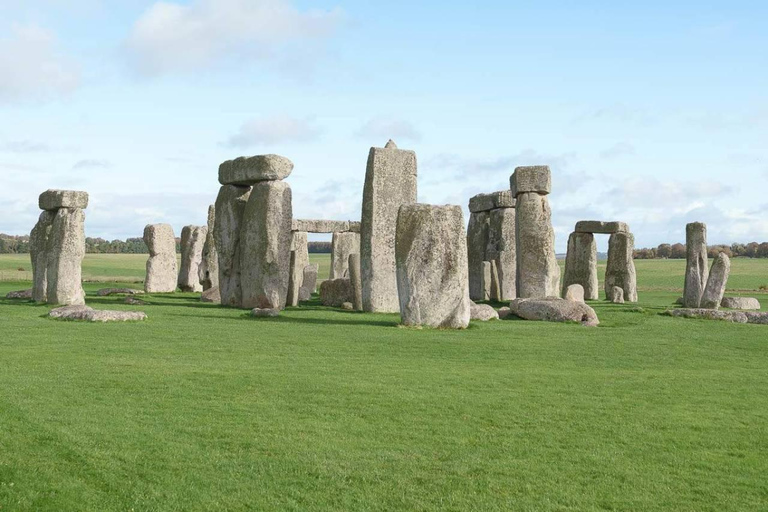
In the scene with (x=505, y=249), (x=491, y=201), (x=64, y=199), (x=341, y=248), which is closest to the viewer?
(x=64, y=199)

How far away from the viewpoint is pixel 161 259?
2855 centimetres

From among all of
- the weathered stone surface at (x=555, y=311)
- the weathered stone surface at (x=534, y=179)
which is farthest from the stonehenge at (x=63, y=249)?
the weathered stone surface at (x=534, y=179)

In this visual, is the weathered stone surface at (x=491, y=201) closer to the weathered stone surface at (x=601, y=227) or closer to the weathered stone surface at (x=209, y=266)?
the weathered stone surface at (x=601, y=227)

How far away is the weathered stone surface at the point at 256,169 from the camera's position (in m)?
20.0

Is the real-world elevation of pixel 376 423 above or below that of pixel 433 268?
below

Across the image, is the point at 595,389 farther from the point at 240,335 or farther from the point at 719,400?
the point at 240,335

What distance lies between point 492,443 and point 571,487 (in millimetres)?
1093

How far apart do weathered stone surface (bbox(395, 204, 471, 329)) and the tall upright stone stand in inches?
326

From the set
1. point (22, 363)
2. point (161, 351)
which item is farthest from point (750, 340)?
point (22, 363)

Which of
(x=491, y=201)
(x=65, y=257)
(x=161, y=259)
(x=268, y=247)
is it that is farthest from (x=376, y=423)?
(x=161, y=259)

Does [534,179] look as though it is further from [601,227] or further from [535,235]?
[601,227]

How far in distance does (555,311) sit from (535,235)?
6414 mm

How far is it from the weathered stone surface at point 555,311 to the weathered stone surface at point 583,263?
A: 1012 centimetres

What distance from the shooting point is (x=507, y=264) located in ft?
85.2
